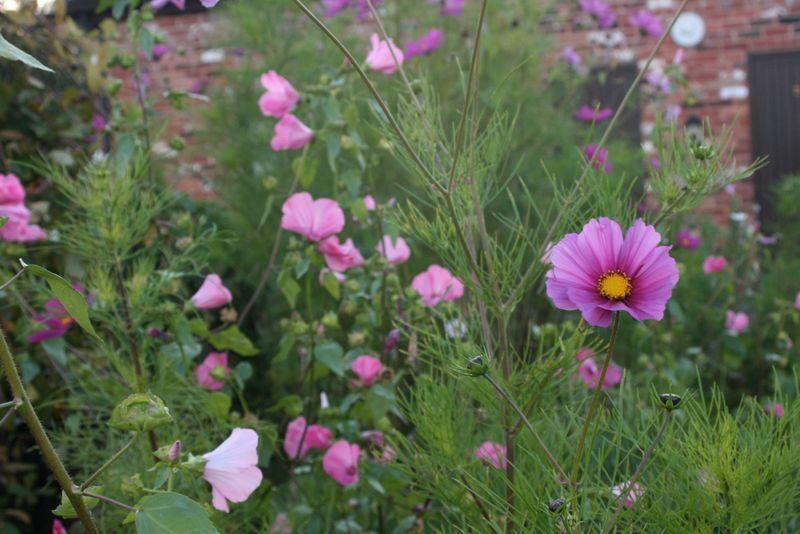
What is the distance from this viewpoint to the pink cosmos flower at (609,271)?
691 mm

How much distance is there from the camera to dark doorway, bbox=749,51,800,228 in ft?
16.7

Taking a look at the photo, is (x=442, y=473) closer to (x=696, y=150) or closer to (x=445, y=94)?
(x=696, y=150)

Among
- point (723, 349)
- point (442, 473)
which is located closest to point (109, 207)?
point (442, 473)

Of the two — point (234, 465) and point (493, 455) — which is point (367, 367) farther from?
point (234, 465)

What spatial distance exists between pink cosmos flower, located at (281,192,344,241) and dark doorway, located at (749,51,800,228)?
172 inches

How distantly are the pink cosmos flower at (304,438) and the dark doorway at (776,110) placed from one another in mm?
4356

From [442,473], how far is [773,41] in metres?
4.88

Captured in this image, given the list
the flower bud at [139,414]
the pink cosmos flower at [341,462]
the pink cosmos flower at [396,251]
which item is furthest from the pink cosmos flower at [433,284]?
the flower bud at [139,414]

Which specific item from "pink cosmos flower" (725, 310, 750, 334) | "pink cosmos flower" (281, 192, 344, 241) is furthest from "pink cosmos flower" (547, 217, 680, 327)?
"pink cosmos flower" (725, 310, 750, 334)

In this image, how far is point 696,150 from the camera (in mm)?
826

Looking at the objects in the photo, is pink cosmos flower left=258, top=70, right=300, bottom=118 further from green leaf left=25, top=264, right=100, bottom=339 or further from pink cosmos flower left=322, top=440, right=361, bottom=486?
green leaf left=25, top=264, right=100, bottom=339

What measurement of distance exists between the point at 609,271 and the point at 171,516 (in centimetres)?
37

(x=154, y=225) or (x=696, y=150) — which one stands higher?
(x=696, y=150)

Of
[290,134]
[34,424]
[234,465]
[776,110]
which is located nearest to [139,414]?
[34,424]
